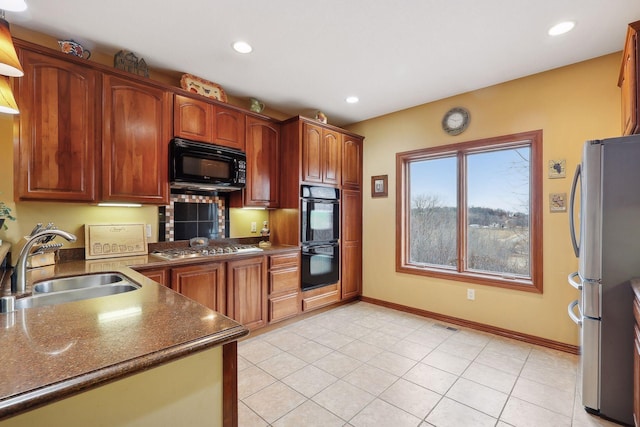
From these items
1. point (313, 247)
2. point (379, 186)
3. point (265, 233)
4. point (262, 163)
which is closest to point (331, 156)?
point (379, 186)

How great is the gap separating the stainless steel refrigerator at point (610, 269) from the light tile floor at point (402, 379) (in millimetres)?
208

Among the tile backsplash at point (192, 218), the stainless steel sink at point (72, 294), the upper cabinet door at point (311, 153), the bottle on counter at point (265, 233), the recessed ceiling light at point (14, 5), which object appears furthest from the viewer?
the bottle on counter at point (265, 233)

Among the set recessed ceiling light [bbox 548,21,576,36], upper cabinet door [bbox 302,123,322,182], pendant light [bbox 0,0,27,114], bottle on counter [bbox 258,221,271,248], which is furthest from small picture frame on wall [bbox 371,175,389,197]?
pendant light [bbox 0,0,27,114]

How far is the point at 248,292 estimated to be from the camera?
9.59 ft

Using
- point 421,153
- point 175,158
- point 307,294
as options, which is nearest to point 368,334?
point 307,294

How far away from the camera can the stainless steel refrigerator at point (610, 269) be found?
1.72 meters

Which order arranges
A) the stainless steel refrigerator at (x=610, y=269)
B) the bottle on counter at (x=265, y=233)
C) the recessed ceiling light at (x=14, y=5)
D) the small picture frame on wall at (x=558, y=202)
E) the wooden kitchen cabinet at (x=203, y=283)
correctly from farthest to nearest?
the bottle on counter at (x=265, y=233) < the small picture frame on wall at (x=558, y=202) < the wooden kitchen cabinet at (x=203, y=283) < the stainless steel refrigerator at (x=610, y=269) < the recessed ceiling light at (x=14, y=5)

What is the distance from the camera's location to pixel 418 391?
6.80 ft

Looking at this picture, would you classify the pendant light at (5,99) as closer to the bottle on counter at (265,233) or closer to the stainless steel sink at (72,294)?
the stainless steel sink at (72,294)

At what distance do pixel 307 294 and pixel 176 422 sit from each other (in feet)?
8.58

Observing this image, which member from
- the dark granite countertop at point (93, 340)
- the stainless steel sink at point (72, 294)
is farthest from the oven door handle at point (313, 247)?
the dark granite countertop at point (93, 340)

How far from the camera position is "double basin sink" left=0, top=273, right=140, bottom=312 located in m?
1.39

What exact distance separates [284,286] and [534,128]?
2978mm

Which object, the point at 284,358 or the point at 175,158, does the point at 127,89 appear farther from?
the point at 284,358
